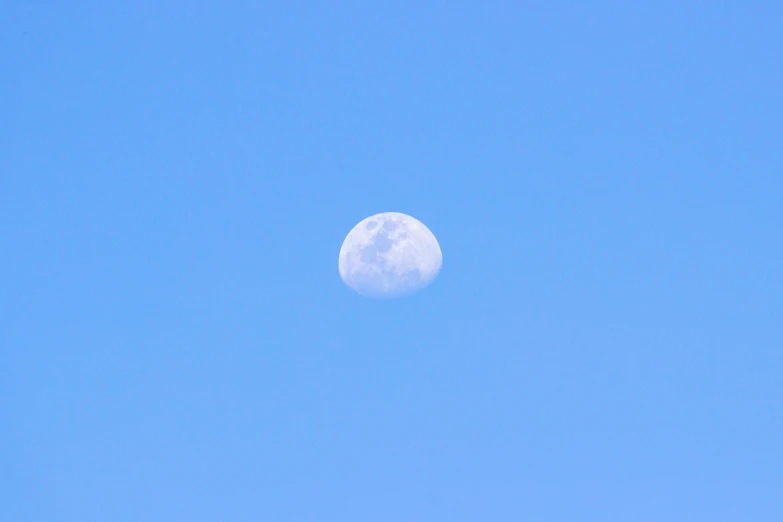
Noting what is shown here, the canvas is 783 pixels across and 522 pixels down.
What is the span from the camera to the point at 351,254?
23.6 meters

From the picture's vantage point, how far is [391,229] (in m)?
23.5

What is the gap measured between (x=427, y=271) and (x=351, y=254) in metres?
2.32

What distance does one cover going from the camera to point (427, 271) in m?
23.5

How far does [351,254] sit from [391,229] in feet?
4.61

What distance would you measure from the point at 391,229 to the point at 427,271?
5.39ft
